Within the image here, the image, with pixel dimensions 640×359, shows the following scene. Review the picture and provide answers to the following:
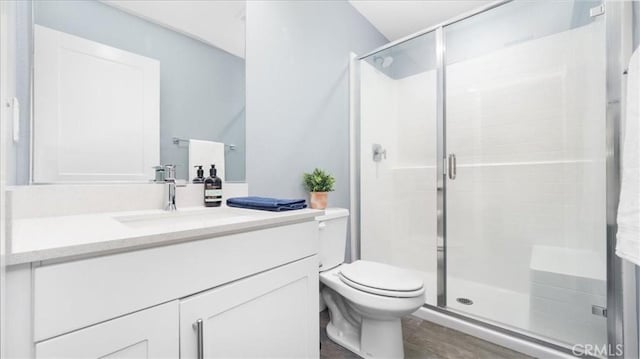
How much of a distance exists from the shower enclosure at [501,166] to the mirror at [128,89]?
1.17m

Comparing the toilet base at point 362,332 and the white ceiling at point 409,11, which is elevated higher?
the white ceiling at point 409,11

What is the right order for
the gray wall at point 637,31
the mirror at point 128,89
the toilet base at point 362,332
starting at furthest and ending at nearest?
the toilet base at point 362,332 < the gray wall at point 637,31 < the mirror at point 128,89

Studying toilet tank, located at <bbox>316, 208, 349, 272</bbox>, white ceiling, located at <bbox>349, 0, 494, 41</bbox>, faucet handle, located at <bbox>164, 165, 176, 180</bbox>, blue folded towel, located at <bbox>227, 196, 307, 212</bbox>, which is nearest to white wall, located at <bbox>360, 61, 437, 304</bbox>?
white ceiling, located at <bbox>349, 0, 494, 41</bbox>

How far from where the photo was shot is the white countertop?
49cm

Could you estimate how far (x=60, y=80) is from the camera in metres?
0.91

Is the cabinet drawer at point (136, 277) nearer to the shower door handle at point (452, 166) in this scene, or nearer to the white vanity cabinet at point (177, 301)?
the white vanity cabinet at point (177, 301)

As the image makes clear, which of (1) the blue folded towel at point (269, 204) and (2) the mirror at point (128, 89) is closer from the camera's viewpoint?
(2) the mirror at point (128, 89)

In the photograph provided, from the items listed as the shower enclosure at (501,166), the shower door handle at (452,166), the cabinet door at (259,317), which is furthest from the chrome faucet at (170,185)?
the shower door handle at (452,166)

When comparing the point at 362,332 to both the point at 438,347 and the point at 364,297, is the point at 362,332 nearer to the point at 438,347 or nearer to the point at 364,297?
the point at 364,297

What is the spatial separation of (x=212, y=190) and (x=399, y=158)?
183cm

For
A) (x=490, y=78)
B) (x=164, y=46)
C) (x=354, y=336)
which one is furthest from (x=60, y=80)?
(x=490, y=78)

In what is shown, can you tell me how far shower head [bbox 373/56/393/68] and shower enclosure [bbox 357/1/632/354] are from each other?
0.01 m

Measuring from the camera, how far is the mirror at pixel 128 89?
879mm

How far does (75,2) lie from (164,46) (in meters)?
0.29
